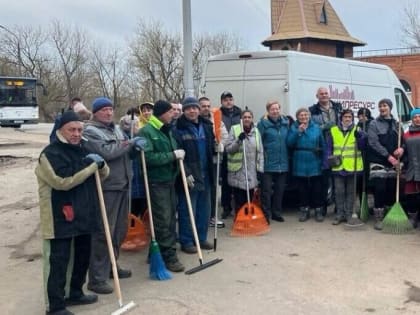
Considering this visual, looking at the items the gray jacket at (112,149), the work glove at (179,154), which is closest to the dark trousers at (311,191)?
the work glove at (179,154)

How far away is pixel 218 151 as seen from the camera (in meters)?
7.04

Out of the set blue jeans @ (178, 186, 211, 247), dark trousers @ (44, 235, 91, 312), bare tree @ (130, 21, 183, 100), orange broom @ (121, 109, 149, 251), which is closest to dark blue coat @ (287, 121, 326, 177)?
blue jeans @ (178, 186, 211, 247)

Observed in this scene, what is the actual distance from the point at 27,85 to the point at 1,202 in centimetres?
2286

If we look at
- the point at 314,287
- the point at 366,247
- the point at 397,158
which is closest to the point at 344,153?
the point at 397,158

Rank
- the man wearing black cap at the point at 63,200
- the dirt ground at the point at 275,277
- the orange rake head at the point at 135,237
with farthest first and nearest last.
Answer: the orange rake head at the point at 135,237
the dirt ground at the point at 275,277
the man wearing black cap at the point at 63,200

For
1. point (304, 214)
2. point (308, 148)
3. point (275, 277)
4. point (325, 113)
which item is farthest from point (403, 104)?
point (275, 277)

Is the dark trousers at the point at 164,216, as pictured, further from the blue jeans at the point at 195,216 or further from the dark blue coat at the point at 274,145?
the dark blue coat at the point at 274,145

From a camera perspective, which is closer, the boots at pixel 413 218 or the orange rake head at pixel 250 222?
the orange rake head at pixel 250 222

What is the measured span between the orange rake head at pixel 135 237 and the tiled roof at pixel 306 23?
3854 centimetres

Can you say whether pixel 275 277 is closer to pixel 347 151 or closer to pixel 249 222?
pixel 249 222

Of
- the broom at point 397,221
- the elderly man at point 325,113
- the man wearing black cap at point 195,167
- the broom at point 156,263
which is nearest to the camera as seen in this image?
the broom at point 156,263

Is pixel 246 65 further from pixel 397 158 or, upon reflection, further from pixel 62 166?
pixel 62 166

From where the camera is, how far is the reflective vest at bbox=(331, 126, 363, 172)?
7.91 metres

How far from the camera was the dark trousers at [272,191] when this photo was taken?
819 centimetres
